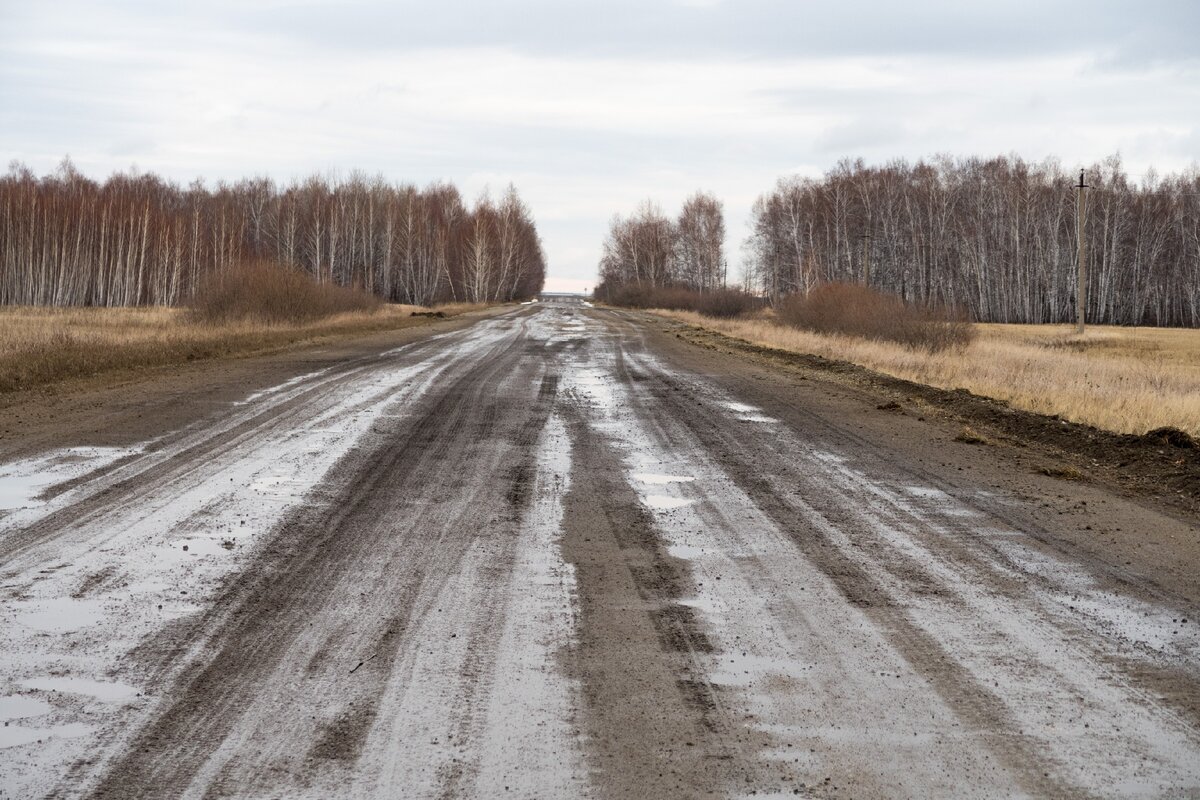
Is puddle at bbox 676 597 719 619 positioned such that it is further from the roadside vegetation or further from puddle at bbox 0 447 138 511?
the roadside vegetation

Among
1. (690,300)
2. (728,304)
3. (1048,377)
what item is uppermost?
(690,300)

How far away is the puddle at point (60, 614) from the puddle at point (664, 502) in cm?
403

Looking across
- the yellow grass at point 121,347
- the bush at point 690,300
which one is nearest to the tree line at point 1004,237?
the bush at point 690,300

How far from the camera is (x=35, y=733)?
3500 mm

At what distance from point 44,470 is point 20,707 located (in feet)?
16.9

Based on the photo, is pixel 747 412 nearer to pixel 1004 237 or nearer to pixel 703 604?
pixel 703 604

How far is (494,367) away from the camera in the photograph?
1917 centimetres

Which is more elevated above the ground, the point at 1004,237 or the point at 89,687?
the point at 1004,237

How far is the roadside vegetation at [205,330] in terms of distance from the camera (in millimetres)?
16734

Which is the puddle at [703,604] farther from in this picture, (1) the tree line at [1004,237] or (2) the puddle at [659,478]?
(1) the tree line at [1004,237]

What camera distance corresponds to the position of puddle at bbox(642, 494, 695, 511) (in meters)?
7.50

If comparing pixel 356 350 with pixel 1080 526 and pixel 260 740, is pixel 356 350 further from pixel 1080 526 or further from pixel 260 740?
pixel 260 740

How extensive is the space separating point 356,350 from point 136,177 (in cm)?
10019

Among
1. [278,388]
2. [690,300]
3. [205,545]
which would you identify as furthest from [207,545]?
[690,300]
